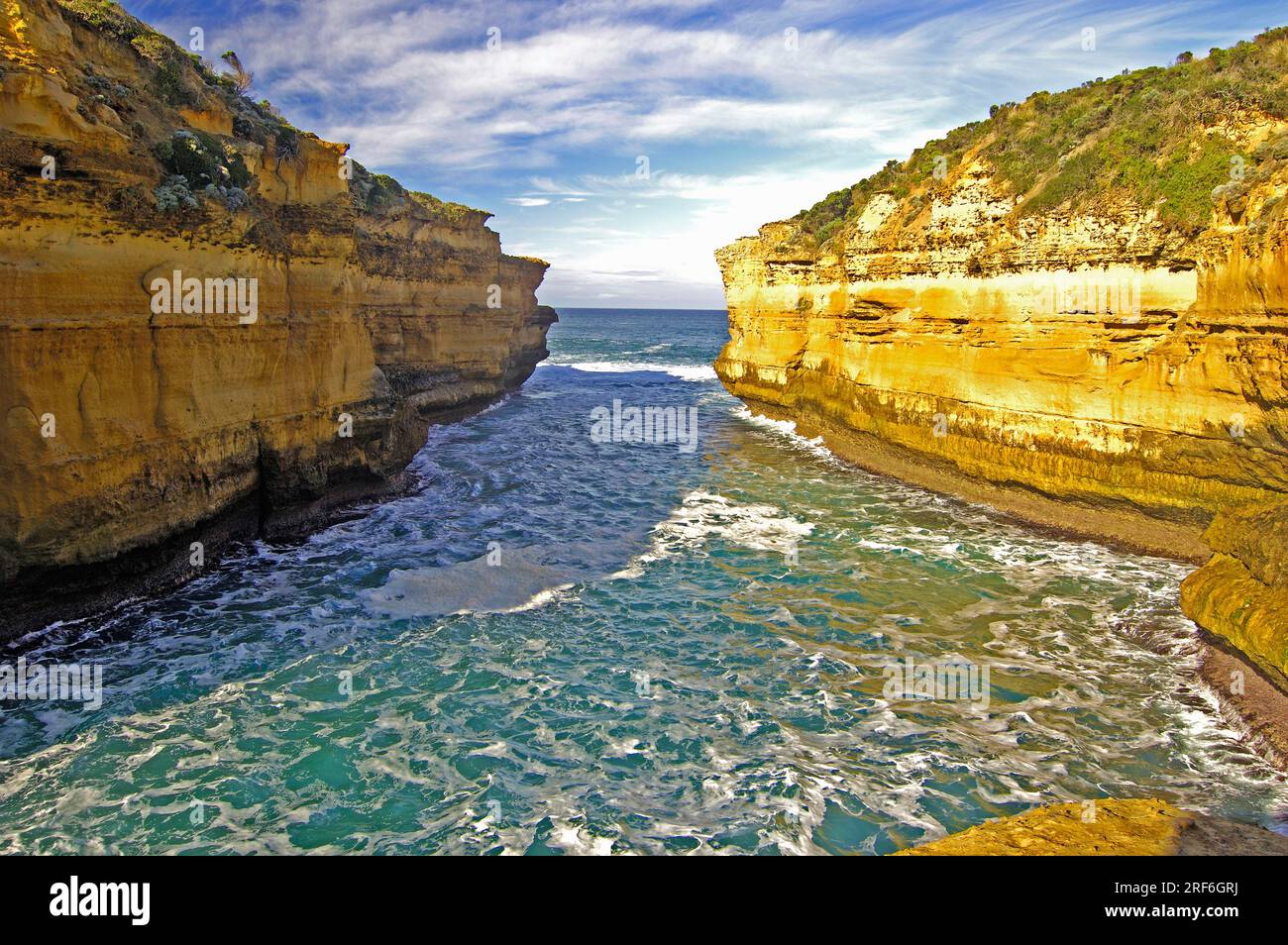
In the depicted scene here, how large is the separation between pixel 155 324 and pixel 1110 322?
1755cm

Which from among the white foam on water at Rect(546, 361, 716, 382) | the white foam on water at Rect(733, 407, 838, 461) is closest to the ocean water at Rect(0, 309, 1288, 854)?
the white foam on water at Rect(733, 407, 838, 461)

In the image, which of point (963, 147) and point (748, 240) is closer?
point (963, 147)

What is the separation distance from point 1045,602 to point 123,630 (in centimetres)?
1426

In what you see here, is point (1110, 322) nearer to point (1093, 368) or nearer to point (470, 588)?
point (1093, 368)

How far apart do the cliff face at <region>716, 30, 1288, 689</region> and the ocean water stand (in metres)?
1.54

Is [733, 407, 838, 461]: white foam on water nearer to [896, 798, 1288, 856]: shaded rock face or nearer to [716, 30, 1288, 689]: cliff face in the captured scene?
[716, 30, 1288, 689]: cliff face

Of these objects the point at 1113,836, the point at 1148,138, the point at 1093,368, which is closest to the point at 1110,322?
the point at 1093,368

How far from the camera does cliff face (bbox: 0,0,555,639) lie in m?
9.66

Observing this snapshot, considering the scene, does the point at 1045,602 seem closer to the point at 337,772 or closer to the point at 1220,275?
the point at 1220,275

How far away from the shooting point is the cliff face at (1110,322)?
12.7 m

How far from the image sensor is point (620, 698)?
31.3 ft
